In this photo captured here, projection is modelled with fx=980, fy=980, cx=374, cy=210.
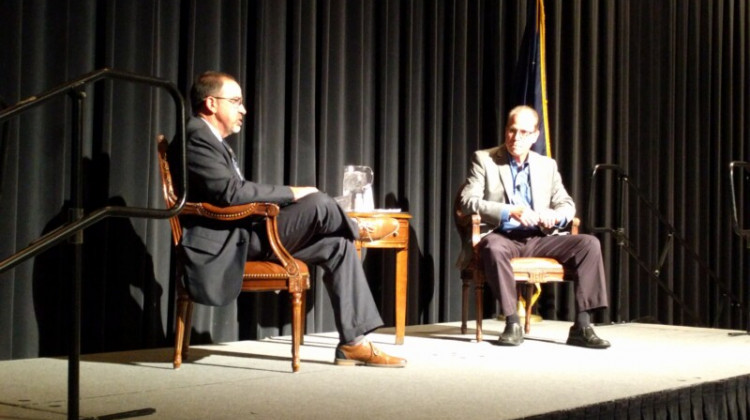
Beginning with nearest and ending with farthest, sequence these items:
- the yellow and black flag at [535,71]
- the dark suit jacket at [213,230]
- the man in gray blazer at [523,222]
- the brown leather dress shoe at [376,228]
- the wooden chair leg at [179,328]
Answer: the dark suit jacket at [213,230] < the wooden chair leg at [179,328] < the brown leather dress shoe at [376,228] < the man in gray blazer at [523,222] < the yellow and black flag at [535,71]

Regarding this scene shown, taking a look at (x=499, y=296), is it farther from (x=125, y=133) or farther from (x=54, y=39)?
(x=54, y=39)

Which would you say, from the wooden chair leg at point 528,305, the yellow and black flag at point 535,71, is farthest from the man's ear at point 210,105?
the yellow and black flag at point 535,71

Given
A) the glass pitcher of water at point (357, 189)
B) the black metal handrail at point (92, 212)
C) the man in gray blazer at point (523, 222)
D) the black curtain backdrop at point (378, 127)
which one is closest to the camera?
the black metal handrail at point (92, 212)

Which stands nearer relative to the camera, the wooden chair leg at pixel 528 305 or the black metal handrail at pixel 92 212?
the black metal handrail at pixel 92 212

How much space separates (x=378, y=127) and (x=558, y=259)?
4.64 feet

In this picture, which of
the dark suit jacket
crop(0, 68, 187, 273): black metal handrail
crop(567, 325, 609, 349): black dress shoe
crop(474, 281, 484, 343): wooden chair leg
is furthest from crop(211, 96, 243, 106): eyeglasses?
crop(567, 325, 609, 349): black dress shoe

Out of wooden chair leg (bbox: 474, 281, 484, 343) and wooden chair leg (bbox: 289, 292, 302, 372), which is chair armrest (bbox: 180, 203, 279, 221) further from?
wooden chair leg (bbox: 474, 281, 484, 343)

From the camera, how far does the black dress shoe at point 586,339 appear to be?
4512 millimetres

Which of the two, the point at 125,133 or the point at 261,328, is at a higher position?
the point at 125,133

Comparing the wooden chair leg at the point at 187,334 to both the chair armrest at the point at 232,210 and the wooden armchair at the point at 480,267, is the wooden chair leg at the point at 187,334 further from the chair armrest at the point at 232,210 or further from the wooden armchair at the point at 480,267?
the wooden armchair at the point at 480,267

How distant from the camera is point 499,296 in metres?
4.49

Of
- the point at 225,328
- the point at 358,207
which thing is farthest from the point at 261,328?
the point at 358,207

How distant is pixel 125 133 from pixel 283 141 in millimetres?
951

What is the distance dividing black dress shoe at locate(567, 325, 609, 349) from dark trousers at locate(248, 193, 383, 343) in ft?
4.22
